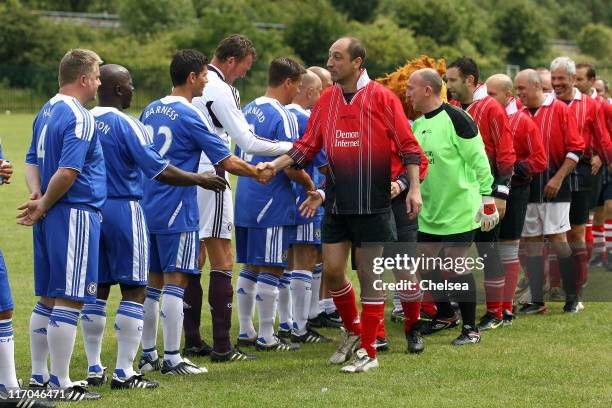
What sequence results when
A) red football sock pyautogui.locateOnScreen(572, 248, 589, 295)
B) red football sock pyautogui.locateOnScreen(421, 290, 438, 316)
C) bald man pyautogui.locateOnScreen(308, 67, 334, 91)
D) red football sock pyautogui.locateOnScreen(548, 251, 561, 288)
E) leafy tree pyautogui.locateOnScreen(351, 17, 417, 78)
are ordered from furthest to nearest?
leafy tree pyautogui.locateOnScreen(351, 17, 417, 78) < red football sock pyautogui.locateOnScreen(548, 251, 561, 288) < red football sock pyautogui.locateOnScreen(572, 248, 589, 295) < bald man pyautogui.locateOnScreen(308, 67, 334, 91) < red football sock pyautogui.locateOnScreen(421, 290, 438, 316)

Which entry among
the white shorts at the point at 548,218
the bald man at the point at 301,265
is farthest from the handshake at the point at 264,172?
the white shorts at the point at 548,218

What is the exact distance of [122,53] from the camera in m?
58.2

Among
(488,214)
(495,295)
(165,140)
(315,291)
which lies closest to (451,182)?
(488,214)

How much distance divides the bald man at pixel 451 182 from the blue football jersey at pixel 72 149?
3.01 m

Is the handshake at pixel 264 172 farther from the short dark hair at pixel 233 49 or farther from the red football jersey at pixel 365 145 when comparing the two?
the short dark hair at pixel 233 49

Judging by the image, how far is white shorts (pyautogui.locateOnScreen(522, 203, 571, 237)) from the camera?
1084 centimetres

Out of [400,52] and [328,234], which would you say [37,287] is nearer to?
[328,234]

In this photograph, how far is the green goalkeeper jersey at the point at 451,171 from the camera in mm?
8820

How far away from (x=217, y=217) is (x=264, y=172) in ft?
2.12

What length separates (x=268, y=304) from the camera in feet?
29.0

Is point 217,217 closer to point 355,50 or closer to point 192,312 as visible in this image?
point 192,312

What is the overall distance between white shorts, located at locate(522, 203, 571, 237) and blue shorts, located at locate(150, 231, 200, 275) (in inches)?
175

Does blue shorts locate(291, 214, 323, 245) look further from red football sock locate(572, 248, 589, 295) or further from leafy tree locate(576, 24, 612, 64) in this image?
leafy tree locate(576, 24, 612, 64)

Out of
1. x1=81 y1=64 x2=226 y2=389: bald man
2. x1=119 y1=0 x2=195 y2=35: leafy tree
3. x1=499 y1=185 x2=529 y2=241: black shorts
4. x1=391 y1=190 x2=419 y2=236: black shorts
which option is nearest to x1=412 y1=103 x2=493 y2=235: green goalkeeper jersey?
x1=391 y1=190 x2=419 y2=236: black shorts
